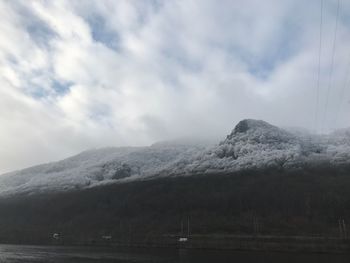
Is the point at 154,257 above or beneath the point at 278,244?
beneath

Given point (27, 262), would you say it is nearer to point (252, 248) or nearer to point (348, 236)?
point (252, 248)

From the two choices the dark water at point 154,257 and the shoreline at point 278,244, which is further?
the shoreline at point 278,244

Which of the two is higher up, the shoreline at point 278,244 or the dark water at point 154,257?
the shoreline at point 278,244

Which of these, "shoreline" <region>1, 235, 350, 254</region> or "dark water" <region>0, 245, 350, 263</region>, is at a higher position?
"shoreline" <region>1, 235, 350, 254</region>

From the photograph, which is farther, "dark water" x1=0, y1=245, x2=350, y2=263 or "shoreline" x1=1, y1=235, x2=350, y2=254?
"shoreline" x1=1, y1=235, x2=350, y2=254

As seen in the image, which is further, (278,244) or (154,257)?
(278,244)

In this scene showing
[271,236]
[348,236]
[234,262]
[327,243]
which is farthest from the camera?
[271,236]

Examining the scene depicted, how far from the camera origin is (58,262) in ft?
303

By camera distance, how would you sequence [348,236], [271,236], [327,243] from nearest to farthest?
[327,243] < [348,236] < [271,236]

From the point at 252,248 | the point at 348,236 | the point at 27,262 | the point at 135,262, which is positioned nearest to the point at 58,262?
the point at 27,262

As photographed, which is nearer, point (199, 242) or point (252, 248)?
point (252, 248)

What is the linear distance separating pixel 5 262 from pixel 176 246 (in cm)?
11622

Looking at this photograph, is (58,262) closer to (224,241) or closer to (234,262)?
(234,262)

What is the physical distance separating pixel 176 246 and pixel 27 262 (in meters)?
114
